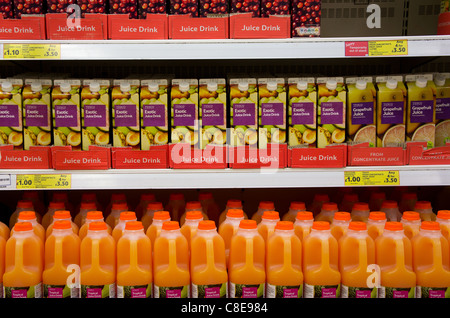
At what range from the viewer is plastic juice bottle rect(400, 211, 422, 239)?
4.86ft

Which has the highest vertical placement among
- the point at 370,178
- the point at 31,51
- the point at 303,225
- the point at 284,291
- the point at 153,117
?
the point at 31,51

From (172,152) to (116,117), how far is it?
0.27m

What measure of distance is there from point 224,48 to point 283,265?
2.70 feet

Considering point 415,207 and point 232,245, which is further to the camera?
point 415,207

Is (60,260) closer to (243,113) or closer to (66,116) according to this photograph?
(66,116)

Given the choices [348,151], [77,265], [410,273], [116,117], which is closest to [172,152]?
[116,117]

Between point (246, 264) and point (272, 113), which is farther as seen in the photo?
point (272, 113)

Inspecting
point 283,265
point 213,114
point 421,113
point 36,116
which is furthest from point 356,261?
point 36,116

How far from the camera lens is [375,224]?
4.89 ft

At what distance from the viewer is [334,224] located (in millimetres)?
1505

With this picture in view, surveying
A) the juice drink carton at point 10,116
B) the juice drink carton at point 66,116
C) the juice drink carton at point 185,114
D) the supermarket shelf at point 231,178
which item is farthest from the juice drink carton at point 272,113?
the juice drink carton at point 10,116

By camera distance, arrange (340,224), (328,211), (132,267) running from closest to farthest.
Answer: (132,267) → (340,224) → (328,211)

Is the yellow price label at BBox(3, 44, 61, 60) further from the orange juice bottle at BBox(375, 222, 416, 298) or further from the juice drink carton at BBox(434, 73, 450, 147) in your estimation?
the juice drink carton at BBox(434, 73, 450, 147)
